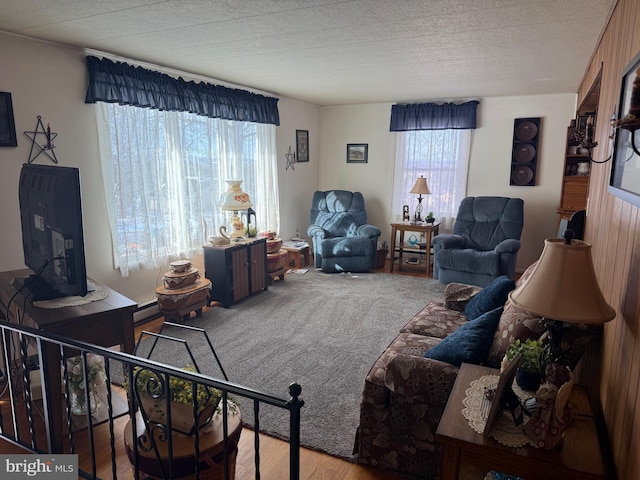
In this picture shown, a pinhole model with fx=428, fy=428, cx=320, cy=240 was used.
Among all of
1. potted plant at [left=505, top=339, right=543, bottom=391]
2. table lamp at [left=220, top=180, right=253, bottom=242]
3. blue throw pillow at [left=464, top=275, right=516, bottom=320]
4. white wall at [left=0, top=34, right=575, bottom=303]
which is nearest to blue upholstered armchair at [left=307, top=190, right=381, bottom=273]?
white wall at [left=0, top=34, right=575, bottom=303]

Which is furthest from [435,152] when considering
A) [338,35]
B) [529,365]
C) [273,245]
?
[529,365]

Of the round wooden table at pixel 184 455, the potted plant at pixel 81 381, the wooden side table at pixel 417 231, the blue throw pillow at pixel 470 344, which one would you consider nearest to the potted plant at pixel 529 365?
the blue throw pillow at pixel 470 344

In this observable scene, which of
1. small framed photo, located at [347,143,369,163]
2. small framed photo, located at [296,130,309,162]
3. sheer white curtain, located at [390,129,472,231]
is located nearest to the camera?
sheer white curtain, located at [390,129,472,231]

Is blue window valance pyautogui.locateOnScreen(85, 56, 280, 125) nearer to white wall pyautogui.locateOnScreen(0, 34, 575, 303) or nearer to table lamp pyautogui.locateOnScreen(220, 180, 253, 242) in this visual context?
white wall pyautogui.locateOnScreen(0, 34, 575, 303)

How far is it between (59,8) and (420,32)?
2.10 metres

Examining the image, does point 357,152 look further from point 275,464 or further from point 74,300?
point 275,464

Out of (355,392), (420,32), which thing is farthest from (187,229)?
(420,32)

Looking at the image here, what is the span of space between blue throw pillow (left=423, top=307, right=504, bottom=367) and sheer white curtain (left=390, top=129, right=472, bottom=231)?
13.2 ft

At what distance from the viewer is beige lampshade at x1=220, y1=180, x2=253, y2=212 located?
4.30 meters

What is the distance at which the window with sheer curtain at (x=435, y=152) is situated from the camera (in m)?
5.69

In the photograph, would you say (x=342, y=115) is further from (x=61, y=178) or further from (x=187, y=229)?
(x=61, y=178)

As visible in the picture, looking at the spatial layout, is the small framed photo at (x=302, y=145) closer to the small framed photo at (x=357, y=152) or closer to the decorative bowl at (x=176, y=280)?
the small framed photo at (x=357, y=152)

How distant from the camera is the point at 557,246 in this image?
139 cm

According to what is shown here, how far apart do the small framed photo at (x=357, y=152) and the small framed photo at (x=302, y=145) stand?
2.15 feet
